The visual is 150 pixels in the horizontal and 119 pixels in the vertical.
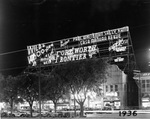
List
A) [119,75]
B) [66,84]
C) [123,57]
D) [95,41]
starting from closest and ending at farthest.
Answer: [66,84], [119,75], [123,57], [95,41]

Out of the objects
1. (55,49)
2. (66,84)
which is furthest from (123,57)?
(66,84)

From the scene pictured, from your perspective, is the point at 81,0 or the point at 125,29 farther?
the point at 125,29

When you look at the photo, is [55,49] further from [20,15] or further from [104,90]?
[20,15]

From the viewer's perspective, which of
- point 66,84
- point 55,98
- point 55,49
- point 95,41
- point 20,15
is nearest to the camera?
point 20,15

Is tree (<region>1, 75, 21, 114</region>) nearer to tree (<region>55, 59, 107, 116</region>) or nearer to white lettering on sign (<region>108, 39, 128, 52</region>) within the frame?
tree (<region>55, 59, 107, 116</region>)

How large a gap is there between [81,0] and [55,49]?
60.9 meters

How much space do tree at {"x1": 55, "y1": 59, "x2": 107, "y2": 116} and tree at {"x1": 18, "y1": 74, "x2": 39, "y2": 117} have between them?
9201mm

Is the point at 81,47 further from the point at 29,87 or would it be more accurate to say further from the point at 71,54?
the point at 29,87

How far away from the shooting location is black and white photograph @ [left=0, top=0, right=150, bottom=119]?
1494 cm

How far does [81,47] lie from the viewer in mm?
61781

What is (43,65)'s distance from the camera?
227 ft

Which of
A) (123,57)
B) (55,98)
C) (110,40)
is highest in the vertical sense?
(110,40)

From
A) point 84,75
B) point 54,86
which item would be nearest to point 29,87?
point 54,86

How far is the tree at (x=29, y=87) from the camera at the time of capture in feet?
125
